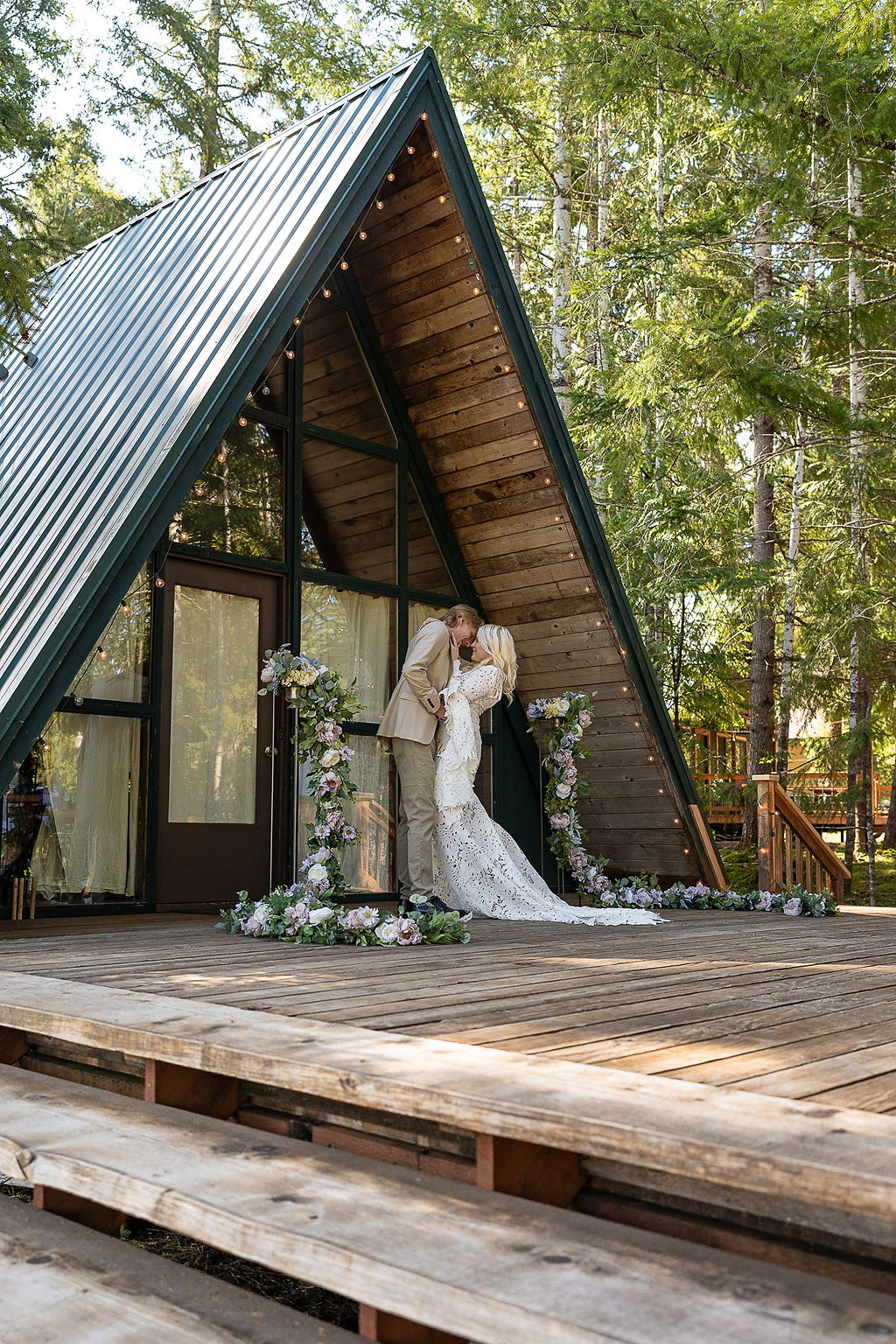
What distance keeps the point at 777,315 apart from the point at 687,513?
212cm

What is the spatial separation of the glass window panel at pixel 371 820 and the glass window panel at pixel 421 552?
117 centimetres

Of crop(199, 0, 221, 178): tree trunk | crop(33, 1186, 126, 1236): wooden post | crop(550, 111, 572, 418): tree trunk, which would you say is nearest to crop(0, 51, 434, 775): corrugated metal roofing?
crop(33, 1186, 126, 1236): wooden post

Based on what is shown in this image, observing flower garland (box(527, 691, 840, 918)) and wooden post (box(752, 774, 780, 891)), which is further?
wooden post (box(752, 774, 780, 891))

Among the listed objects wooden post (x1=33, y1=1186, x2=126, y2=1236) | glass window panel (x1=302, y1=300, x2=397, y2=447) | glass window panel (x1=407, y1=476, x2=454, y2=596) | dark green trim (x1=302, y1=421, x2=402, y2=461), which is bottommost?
wooden post (x1=33, y1=1186, x2=126, y2=1236)

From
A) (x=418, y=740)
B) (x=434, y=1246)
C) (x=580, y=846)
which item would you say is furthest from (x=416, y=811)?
(x=434, y=1246)

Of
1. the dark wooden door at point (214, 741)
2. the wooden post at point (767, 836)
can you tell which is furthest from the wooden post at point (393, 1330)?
the wooden post at point (767, 836)

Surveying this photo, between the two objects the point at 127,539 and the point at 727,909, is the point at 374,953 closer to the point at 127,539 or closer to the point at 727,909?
the point at 127,539

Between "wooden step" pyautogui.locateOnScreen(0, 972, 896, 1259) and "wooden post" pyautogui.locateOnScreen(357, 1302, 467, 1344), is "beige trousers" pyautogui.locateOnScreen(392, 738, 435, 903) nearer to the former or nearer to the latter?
"wooden step" pyautogui.locateOnScreen(0, 972, 896, 1259)

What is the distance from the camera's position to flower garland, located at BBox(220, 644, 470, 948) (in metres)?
A: 4.99

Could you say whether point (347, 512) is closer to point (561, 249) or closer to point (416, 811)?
point (416, 811)

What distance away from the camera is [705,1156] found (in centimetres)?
179

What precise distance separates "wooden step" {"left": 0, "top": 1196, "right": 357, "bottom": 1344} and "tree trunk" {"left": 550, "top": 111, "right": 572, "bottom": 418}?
490 inches

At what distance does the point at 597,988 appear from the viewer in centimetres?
356

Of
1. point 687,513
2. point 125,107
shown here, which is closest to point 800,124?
point 687,513
